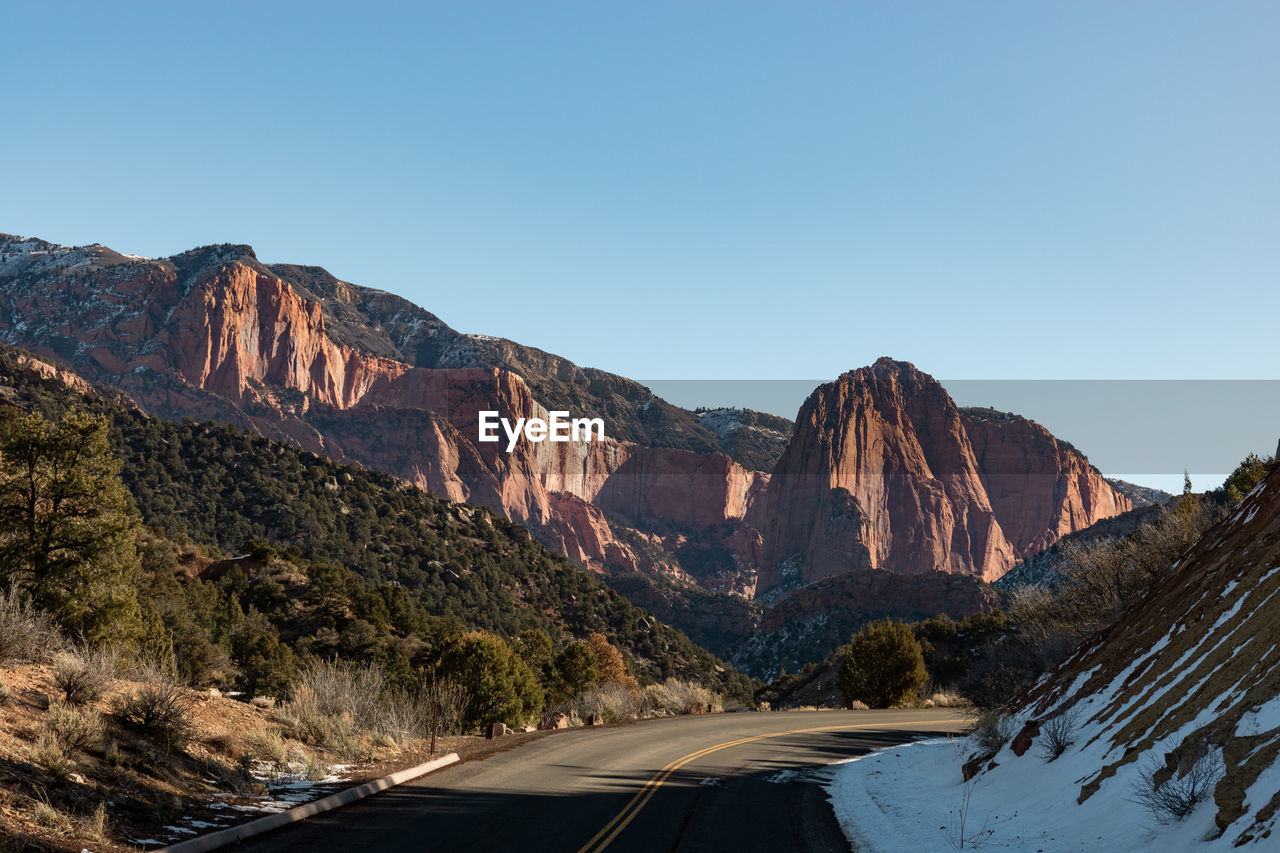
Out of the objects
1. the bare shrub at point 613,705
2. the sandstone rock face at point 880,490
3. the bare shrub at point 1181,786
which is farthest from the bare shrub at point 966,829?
the sandstone rock face at point 880,490

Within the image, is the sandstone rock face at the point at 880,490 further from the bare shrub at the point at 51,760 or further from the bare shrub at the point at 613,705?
the bare shrub at the point at 51,760

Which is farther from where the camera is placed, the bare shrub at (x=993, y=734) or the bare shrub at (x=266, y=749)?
the bare shrub at (x=993, y=734)

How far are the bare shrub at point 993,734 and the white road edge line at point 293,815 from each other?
9848 millimetres

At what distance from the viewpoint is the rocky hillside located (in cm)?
807

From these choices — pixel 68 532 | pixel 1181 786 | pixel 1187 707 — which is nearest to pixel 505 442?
pixel 68 532

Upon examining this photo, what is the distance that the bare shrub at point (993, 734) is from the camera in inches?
587

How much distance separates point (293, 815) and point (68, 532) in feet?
A: 73.0

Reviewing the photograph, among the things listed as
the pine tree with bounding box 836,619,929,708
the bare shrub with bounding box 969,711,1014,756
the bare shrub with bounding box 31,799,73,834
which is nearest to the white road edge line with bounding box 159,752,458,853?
the bare shrub with bounding box 31,799,73,834

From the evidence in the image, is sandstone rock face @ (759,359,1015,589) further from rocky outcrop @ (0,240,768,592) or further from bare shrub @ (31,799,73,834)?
bare shrub @ (31,799,73,834)

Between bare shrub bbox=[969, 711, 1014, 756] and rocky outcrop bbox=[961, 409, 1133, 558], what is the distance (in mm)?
185454

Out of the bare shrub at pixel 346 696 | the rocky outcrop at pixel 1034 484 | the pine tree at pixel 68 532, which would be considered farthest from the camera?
the rocky outcrop at pixel 1034 484

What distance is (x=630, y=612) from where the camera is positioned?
82062mm

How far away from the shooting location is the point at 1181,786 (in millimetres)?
Result: 8477

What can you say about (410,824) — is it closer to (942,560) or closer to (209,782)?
(209,782)
